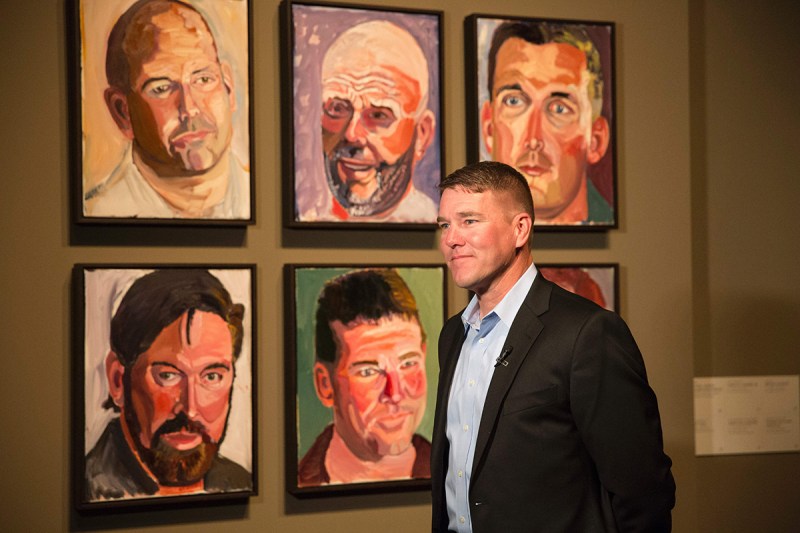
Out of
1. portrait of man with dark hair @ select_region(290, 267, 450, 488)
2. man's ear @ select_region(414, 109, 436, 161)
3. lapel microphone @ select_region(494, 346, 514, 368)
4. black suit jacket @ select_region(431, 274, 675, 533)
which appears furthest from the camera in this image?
man's ear @ select_region(414, 109, 436, 161)

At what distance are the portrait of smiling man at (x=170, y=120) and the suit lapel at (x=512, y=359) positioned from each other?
3.48 feet

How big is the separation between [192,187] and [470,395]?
1.16 metres

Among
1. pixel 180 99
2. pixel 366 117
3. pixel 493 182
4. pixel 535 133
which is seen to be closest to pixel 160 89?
pixel 180 99

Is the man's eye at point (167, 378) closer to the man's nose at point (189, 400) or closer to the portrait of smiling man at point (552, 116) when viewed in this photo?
the man's nose at point (189, 400)

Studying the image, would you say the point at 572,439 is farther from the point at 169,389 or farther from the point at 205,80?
the point at 205,80

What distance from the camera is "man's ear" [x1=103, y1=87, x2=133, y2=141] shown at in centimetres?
294

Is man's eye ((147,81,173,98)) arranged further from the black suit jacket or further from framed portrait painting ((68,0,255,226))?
the black suit jacket

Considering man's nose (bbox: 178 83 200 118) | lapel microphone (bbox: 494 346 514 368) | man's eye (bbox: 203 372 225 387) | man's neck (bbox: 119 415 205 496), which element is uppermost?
man's nose (bbox: 178 83 200 118)

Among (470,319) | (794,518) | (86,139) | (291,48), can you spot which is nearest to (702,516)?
(794,518)

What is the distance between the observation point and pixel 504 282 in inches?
97.1

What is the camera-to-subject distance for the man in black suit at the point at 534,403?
2227mm

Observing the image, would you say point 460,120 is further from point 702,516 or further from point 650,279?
point 702,516

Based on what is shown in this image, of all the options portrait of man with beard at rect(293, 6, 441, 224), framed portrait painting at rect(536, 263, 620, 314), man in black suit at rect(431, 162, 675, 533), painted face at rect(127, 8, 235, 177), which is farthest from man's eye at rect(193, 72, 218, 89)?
framed portrait painting at rect(536, 263, 620, 314)

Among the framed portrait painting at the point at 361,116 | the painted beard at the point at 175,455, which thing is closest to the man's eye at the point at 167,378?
the painted beard at the point at 175,455
